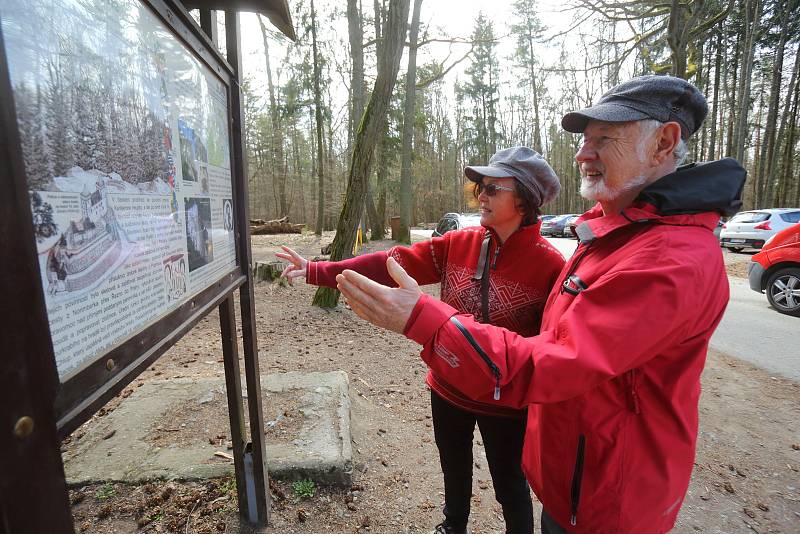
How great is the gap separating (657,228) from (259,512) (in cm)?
241

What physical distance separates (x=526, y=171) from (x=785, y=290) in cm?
793

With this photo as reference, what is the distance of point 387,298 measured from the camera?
1188 millimetres

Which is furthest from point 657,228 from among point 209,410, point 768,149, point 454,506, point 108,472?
point 768,149

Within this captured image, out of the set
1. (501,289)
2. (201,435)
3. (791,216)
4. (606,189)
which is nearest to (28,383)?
(606,189)

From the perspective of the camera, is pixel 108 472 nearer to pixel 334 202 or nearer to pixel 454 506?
pixel 454 506

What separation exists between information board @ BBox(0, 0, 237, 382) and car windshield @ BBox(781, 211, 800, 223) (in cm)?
1696

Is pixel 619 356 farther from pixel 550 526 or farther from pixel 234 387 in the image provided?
pixel 234 387

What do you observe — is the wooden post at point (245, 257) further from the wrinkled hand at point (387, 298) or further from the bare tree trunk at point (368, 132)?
the bare tree trunk at point (368, 132)

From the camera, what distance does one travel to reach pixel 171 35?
1.26 m

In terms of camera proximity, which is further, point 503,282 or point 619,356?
point 503,282

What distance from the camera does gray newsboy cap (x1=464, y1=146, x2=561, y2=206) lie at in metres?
2.06

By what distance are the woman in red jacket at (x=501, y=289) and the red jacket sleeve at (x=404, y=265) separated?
110 mm

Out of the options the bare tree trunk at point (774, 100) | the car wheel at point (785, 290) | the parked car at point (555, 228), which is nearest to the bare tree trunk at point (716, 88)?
the bare tree trunk at point (774, 100)

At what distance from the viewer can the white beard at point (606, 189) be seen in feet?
4.67
